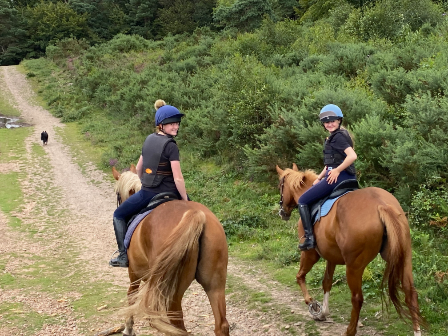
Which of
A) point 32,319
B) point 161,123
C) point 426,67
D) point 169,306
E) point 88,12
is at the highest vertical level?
point 88,12

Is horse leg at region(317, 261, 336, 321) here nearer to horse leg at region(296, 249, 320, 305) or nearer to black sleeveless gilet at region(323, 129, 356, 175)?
horse leg at region(296, 249, 320, 305)

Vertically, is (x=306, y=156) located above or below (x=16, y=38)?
below

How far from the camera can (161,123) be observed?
477 cm

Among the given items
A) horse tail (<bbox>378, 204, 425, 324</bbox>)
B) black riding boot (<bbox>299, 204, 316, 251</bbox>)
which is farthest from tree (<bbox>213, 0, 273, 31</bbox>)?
horse tail (<bbox>378, 204, 425, 324</bbox>)

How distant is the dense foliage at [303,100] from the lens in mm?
8312

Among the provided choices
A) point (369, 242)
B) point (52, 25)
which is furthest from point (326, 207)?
point (52, 25)

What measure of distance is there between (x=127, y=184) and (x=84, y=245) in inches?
221

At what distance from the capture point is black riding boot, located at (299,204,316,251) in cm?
560

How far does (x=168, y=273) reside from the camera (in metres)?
4.07

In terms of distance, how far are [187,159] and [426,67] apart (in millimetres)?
9587

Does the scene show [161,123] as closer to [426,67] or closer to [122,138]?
[426,67]

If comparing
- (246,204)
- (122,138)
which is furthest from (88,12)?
(246,204)

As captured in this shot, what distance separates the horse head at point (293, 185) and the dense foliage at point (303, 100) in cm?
190

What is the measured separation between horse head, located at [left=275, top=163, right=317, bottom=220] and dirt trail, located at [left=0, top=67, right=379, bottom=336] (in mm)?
1488
